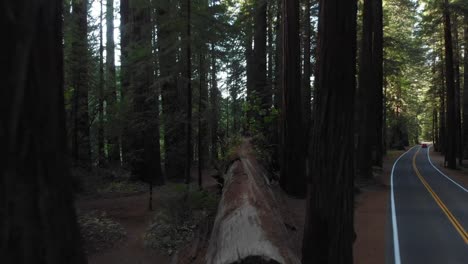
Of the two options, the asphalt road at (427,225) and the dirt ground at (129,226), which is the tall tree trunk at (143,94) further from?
the asphalt road at (427,225)

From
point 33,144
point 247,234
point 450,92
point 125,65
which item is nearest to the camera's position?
point 33,144

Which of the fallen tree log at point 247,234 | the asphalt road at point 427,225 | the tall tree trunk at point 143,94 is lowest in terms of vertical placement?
the asphalt road at point 427,225

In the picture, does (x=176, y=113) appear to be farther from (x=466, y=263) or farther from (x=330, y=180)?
(x=466, y=263)

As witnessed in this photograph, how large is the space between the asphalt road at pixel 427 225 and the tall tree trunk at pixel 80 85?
10.8 meters

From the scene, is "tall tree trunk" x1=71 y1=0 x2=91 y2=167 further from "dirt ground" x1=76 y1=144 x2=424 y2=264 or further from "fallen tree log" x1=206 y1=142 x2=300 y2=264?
"fallen tree log" x1=206 y1=142 x2=300 y2=264

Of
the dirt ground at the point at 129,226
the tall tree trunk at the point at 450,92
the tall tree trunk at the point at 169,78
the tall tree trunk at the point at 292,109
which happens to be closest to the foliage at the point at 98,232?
the dirt ground at the point at 129,226

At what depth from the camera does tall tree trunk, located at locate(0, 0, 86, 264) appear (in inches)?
63.5

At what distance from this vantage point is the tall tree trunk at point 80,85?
44.4 ft

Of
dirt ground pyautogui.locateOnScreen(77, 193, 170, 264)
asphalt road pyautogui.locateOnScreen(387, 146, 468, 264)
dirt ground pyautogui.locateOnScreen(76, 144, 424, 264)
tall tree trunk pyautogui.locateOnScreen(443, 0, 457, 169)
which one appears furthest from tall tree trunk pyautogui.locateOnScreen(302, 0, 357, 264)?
tall tree trunk pyautogui.locateOnScreen(443, 0, 457, 169)

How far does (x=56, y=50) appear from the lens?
1.82 metres

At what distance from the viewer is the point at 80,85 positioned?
555 inches

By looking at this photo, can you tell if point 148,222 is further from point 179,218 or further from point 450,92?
point 450,92

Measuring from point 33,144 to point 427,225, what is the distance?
44.1 ft

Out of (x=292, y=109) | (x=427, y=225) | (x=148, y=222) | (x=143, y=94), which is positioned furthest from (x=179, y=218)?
(x=427, y=225)
